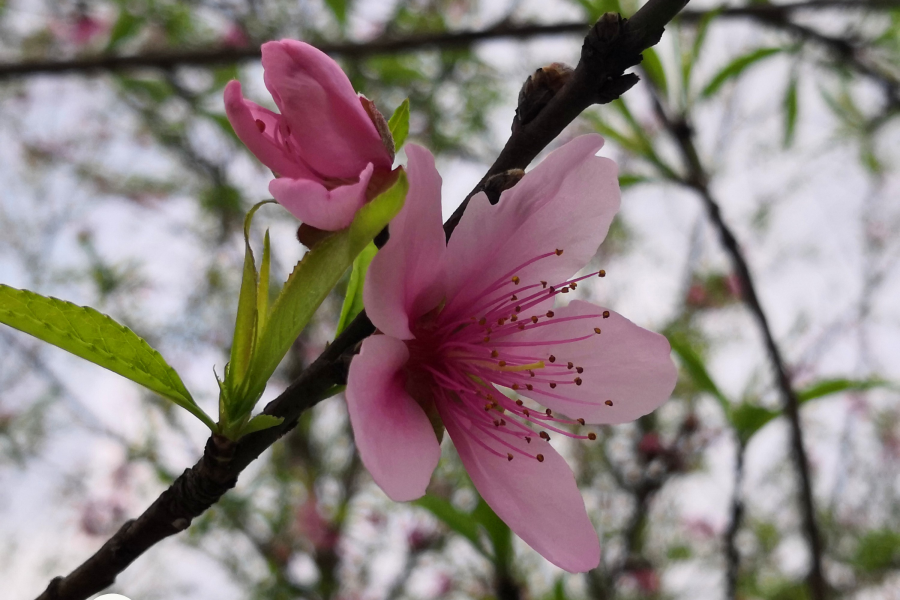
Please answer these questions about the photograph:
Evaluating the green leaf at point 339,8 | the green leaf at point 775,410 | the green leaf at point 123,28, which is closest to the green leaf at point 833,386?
the green leaf at point 775,410

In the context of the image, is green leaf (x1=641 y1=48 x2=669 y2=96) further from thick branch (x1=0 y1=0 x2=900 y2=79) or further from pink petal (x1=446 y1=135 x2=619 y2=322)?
pink petal (x1=446 y1=135 x2=619 y2=322)

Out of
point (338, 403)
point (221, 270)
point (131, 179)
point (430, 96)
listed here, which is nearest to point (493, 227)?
point (430, 96)

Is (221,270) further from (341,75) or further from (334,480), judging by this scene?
(341,75)

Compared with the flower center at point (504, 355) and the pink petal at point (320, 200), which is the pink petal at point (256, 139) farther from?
the flower center at point (504, 355)

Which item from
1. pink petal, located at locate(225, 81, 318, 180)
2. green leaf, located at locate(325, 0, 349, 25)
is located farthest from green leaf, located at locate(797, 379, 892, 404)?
green leaf, located at locate(325, 0, 349, 25)

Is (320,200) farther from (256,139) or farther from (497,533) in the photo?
(497,533)

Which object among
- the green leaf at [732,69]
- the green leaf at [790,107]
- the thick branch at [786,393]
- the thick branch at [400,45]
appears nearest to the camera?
the thick branch at [786,393]
